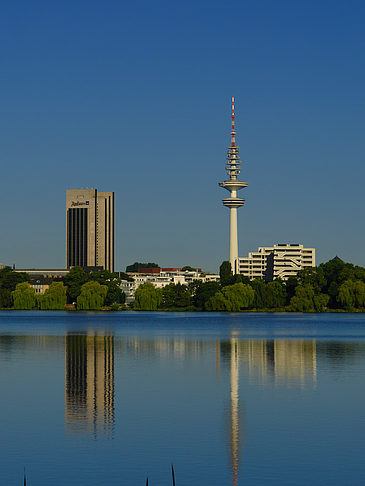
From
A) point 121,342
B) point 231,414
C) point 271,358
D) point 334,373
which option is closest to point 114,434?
point 231,414

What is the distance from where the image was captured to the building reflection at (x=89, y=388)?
36562 mm

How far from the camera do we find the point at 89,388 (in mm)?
48094

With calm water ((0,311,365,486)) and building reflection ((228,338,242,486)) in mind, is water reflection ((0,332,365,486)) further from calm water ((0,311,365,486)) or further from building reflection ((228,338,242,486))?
calm water ((0,311,365,486))

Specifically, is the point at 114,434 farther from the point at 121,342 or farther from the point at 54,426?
the point at 121,342

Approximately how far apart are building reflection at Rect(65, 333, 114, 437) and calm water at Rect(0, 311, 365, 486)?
76 millimetres


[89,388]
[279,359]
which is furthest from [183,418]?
[279,359]

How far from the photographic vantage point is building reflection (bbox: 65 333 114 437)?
120ft

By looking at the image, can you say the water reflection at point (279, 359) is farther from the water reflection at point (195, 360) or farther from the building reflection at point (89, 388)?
the building reflection at point (89, 388)

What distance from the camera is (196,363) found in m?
65.9

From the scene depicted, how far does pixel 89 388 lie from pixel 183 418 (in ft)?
34.2

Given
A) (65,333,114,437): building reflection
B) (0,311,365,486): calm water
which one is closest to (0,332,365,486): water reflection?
(65,333,114,437): building reflection

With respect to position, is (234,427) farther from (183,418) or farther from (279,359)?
(279,359)

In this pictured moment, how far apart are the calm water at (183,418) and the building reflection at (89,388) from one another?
8cm

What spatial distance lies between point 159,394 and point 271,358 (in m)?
23.8
